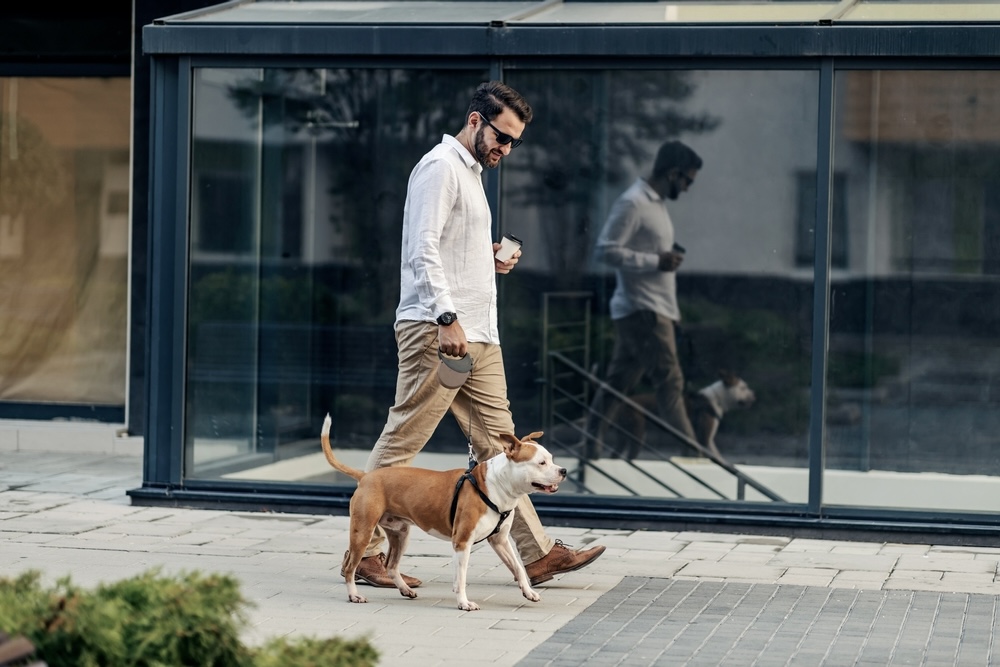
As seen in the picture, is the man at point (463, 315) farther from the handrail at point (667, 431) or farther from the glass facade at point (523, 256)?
the handrail at point (667, 431)

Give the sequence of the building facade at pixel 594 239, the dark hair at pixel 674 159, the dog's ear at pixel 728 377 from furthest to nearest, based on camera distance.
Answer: the dog's ear at pixel 728 377, the dark hair at pixel 674 159, the building facade at pixel 594 239

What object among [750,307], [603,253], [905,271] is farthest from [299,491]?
[905,271]

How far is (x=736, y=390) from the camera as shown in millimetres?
9016

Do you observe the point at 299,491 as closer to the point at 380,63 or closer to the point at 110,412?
the point at 380,63

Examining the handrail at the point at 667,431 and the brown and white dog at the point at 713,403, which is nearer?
the handrail at the point at 667,431

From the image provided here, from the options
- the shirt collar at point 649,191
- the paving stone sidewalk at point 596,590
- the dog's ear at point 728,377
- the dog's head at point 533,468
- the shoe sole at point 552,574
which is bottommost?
the paving stone sidewalk at point 596,590

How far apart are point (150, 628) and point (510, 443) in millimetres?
2428

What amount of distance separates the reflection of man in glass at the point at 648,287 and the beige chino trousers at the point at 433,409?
229 cm

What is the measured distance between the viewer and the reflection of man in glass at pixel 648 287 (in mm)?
8953

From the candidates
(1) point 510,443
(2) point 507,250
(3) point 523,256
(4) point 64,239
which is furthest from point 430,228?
(4) point 64,239

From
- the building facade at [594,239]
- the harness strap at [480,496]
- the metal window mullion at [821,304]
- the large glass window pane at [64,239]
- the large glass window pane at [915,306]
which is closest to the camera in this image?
the harness strap at [480,496]

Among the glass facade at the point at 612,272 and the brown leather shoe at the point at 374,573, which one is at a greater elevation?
the glass facade at the point at 612,272

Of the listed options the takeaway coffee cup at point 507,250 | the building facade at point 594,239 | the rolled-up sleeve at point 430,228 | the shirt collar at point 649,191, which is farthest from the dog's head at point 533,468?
the shirt collar at point 649,191

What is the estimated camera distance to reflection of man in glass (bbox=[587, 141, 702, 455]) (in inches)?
352
